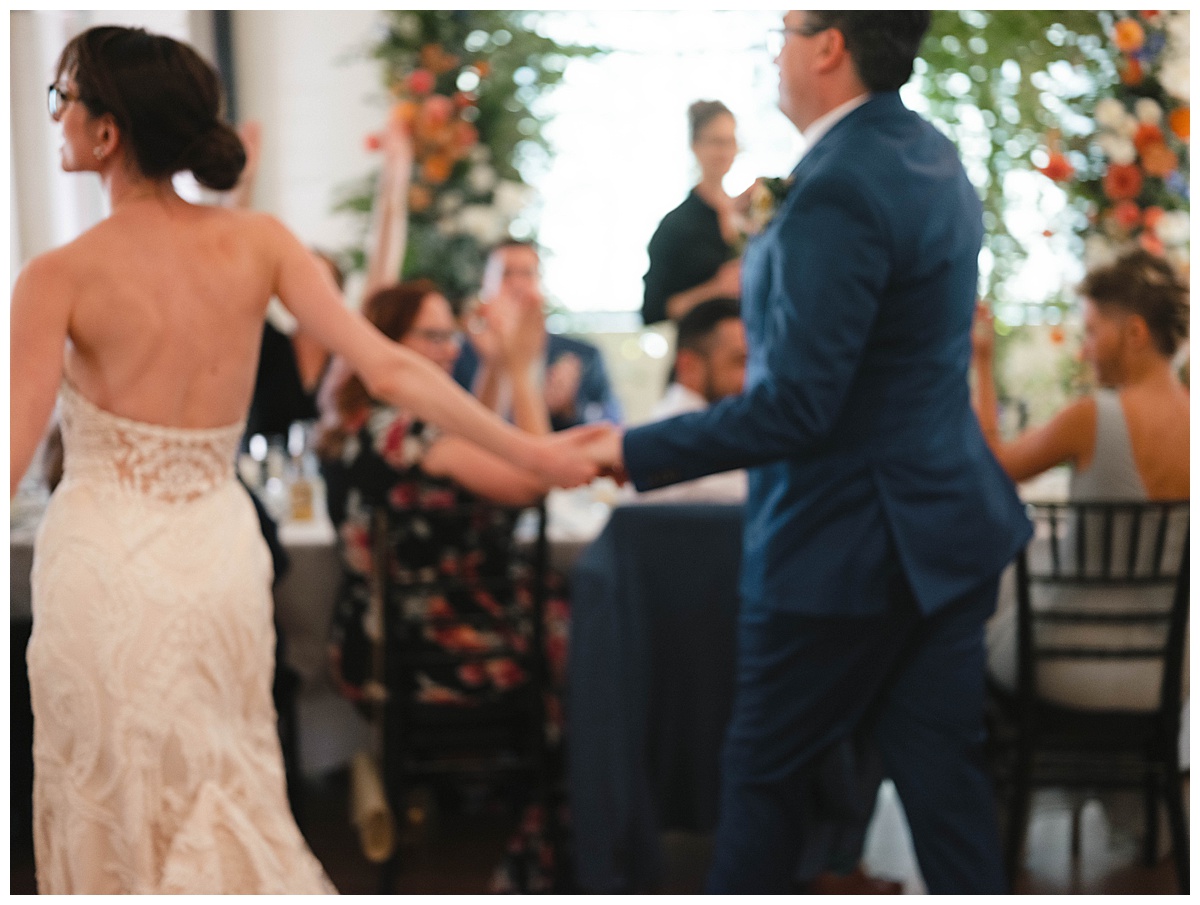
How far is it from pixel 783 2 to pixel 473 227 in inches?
102

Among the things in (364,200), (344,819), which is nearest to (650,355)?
(364,200)

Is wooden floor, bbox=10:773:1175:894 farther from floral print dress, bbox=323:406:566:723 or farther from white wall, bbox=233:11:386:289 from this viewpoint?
white wall, bbox=233:11:386:289

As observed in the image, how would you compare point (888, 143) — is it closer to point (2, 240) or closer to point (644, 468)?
point (644, 468)

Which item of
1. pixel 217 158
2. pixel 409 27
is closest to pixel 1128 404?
pixel 217 158

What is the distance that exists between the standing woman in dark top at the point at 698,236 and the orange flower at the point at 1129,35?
1.17 m

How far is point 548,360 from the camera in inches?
169

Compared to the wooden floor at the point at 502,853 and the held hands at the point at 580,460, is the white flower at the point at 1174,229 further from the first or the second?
the held hands at the point at 580,460

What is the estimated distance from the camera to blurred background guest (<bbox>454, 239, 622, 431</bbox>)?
385 cm

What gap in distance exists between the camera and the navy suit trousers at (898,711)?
182 cm

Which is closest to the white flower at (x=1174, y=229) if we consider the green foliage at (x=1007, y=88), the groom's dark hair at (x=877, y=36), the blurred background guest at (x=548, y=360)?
the green foliage at (x=1007, y=88)

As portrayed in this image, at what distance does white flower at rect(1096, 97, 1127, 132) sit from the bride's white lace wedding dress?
282 centimetres

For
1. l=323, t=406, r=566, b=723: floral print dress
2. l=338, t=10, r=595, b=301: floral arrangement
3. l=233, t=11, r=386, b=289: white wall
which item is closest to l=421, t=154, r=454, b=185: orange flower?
l=338, t=10, r=595, b=301: floral arrangement

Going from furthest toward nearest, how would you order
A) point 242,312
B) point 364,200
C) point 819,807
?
1. point 364,200
2. point 819,807
3. point 242,312

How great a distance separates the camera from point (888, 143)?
1.74 metres
